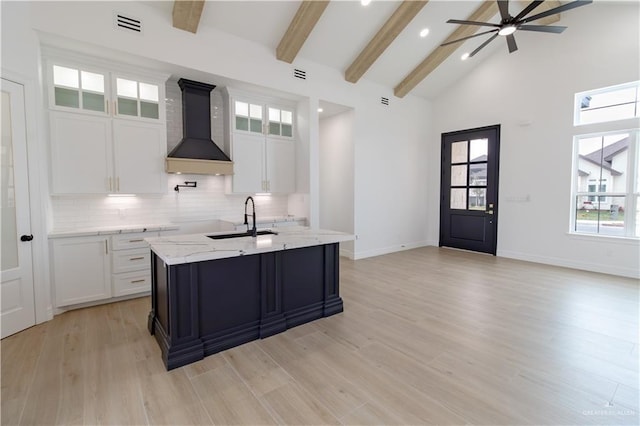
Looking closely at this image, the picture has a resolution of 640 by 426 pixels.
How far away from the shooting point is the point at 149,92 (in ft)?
13.4

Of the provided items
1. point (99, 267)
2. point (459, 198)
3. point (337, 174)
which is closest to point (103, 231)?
point (99, 267)

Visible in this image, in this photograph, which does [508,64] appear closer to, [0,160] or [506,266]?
[506,266]

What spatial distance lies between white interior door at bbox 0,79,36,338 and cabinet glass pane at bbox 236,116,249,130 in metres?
2.51

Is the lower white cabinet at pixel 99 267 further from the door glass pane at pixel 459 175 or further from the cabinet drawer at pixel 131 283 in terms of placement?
the door glass pane at pixel 459 175

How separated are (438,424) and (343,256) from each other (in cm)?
457

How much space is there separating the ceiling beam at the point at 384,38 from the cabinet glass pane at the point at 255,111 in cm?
178

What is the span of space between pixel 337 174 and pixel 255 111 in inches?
85.2

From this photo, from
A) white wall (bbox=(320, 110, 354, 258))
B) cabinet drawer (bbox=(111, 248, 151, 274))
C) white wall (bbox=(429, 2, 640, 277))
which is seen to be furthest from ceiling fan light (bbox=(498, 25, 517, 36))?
cabinet drawer (bbox=(111, 248, 151, 274))

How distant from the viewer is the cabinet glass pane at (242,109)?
16.1 ft

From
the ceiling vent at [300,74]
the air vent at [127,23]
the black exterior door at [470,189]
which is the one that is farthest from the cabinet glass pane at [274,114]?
the black exterior door at [470,189]

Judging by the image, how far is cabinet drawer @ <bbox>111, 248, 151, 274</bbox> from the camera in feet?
12.2

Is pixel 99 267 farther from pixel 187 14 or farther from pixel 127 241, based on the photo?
pixel 187 14

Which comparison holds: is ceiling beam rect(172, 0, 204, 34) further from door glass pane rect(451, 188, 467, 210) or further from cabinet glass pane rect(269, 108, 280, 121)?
door glass pane rect(451, 188, 467, 210)

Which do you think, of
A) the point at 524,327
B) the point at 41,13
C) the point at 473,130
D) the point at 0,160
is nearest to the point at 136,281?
the point at 0,160
